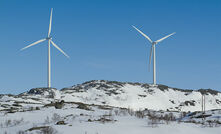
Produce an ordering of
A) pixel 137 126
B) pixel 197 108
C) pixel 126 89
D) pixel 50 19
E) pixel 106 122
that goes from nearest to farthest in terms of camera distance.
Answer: pixel 137 126 < pixel 106 122 < pixel 50 19 < pixel 197 108 < pixel 126 89

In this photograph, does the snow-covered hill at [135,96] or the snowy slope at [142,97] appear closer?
the snow-covered hill at [135,96]

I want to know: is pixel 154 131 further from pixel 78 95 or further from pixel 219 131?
pixel 78 95

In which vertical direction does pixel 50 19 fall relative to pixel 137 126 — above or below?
above

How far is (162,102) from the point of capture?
97.5 meters

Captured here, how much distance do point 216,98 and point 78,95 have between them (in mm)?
51330

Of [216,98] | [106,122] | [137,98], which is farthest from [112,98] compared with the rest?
[106,122]

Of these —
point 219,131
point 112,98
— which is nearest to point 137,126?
point 219,131

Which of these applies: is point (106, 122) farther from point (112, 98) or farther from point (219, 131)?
point (112, 98)

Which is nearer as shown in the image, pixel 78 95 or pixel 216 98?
pixel 78 95

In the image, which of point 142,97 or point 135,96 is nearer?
point 142,97

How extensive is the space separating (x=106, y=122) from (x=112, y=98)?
254 feet

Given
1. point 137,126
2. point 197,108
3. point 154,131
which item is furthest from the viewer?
point 197,108

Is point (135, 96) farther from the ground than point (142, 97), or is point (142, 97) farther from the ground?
point (135, 96)

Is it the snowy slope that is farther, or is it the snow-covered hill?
the snowy slope
